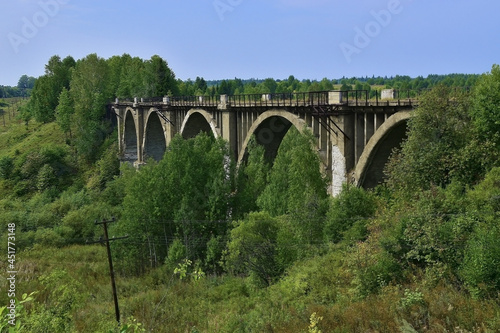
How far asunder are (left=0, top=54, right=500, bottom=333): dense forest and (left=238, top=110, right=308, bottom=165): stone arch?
96 centimetres

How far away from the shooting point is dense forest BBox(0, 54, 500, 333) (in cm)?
1417

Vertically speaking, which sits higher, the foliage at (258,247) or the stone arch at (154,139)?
the stone arch at (154,139)

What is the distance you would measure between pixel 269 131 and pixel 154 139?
99.4 ft

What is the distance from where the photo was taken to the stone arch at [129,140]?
71000 mm

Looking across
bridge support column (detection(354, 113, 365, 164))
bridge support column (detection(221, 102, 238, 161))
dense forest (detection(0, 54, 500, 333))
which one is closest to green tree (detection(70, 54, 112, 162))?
dense forest (detection(0, 54, 500, 333))

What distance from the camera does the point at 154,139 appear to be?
62.7 metres

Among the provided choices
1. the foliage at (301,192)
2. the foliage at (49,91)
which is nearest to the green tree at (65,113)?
the foliage at (49,91)

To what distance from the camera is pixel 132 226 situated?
31.7 m

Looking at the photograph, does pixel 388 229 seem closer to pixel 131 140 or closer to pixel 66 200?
pixel 66 200

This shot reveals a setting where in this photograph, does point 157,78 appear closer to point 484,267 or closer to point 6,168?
point 6,168

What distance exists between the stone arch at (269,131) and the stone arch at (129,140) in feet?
124

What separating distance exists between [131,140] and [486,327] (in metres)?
66.0

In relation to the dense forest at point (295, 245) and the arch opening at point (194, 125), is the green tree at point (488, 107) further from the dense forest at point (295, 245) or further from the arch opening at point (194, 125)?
the arch opening at point (194, 125)

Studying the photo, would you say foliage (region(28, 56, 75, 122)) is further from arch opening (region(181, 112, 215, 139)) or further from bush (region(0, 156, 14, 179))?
arch opening (region(181, 112, 215, 139))
